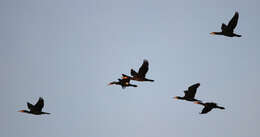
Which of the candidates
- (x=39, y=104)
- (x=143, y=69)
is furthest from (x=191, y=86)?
(x=39, y=104)

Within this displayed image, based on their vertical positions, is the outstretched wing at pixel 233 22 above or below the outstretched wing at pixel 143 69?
above

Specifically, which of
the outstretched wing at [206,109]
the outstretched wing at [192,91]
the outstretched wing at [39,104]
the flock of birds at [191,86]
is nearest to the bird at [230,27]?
the flock of birds at [191,86]

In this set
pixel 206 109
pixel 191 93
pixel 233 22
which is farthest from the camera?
pixel 191 93

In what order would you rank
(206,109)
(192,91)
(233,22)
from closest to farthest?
1. (233,22)
2. (206,109)
3. (192,91)

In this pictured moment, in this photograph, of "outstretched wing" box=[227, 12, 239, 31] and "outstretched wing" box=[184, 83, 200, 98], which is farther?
"outstretched wing" box=[184, 83, 200, 98]

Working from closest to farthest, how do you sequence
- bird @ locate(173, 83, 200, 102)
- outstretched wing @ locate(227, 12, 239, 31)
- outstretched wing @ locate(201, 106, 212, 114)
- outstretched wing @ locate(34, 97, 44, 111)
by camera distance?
outstretched wing @ locate(227, 12, 239, 31)
bird @ locate(173, 83, 200, 102)
outstretched wing @ locate(201, 106, 212, 114)
outstretched wing @ locate(34, 97, 44, 111)

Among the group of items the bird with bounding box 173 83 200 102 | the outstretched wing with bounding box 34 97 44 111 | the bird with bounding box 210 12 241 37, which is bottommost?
the outstretched wing with bounding box 34 97 44 111

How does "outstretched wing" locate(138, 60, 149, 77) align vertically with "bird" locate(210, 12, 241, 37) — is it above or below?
below

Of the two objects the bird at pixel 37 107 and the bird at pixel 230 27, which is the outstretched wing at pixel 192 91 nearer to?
the bird at pixel 230 27

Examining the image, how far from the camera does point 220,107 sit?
42.9m

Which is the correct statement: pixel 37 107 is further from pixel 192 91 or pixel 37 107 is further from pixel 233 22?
pixel 233 22

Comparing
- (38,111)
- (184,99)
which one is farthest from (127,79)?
(38,111)

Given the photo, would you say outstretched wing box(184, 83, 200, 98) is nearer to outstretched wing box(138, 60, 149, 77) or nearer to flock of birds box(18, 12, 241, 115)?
flock of birds box(18, 12, 241, 115)

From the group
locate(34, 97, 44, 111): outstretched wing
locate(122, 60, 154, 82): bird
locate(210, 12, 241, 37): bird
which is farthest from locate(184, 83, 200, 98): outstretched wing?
locate(34, 97, 44, 111): outstretched wing
